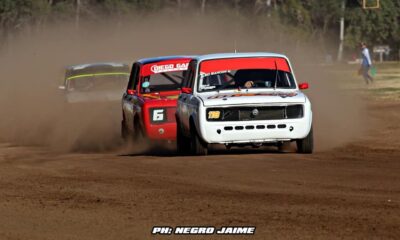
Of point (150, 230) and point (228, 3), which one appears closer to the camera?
point (150, 230)

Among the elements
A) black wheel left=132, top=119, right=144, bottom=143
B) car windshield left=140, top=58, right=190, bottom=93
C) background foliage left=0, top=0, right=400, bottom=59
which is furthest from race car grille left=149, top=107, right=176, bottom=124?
background foliage left=0, top=0, right=400, bottom=59

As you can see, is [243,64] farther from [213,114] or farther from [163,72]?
[163,72]

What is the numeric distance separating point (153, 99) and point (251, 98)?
10.4 ft

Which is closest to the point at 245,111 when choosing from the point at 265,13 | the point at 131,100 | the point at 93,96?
the point at 131,100

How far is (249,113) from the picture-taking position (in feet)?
47.4

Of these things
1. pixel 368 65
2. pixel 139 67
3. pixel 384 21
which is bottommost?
pixel 384 21

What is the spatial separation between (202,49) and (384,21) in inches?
2801

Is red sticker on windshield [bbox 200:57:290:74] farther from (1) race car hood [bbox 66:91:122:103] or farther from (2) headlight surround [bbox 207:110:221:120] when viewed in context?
(1) race car hood [bbox 66:91:122:103]

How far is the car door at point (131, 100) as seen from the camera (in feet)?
59.2

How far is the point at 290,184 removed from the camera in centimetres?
1123

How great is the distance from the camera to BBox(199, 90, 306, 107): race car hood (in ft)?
47.4

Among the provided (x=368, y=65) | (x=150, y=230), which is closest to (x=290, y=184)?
(x=150, y=230)

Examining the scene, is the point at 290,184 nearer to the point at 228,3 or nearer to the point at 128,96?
the point at 128,96

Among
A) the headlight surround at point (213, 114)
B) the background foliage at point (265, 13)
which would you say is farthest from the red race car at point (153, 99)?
the background foliage at point (265, 13)
